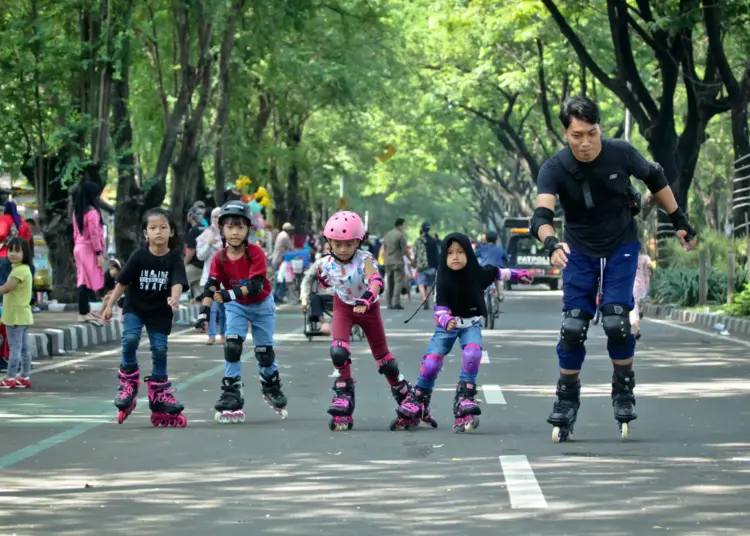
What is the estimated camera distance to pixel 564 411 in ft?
31.0

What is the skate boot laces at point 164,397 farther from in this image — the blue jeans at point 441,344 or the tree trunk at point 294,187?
the tree trunk at point 294,187

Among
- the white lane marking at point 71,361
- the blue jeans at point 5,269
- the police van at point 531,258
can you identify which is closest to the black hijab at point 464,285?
the blue jeans at point 5,269

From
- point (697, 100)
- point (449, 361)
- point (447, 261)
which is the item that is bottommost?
point (449, 361)

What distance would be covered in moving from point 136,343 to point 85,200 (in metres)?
11.2

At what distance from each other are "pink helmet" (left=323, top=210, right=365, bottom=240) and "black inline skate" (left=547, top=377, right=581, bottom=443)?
1.95 metres

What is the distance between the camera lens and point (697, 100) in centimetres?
3234

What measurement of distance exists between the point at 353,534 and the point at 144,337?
16.0m

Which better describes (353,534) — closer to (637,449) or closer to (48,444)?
(637,449)

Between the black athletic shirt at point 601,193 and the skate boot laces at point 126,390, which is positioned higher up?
the black athletic shirt at point 601,193

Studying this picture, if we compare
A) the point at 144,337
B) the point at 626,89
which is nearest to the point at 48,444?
the point at 144,337

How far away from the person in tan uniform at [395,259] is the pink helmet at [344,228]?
20924 mm

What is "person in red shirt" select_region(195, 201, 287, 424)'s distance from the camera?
11188mm

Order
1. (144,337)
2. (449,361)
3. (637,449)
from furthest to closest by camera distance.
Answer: (144,337)
(449,361)
(637,449)

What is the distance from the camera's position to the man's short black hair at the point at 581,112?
9195 millimetres
